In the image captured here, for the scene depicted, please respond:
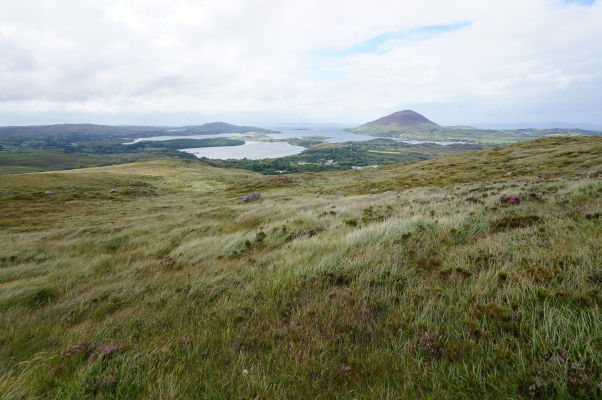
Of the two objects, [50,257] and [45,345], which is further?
[50,257]

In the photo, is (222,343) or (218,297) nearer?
(222,343)

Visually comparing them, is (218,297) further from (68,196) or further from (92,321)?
(68,196)

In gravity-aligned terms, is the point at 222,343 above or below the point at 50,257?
above

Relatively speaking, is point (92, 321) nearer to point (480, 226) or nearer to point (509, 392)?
point (509, 392)

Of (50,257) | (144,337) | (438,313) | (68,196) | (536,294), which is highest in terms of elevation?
(536,294)

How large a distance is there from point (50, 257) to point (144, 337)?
1255 cm

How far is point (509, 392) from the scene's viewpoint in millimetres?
2215

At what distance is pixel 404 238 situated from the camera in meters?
7.07

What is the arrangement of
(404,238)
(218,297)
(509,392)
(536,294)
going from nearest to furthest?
(509,392) → (536,294) → (218,297) → (404,238)

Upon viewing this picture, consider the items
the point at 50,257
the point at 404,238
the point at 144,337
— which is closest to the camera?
the point at 144,337

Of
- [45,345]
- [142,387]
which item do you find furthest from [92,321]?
[142,387]

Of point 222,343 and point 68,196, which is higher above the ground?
point 222,343

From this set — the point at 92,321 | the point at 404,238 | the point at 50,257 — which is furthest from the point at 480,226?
the point at 50,257

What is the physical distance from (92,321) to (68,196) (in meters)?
74.4
